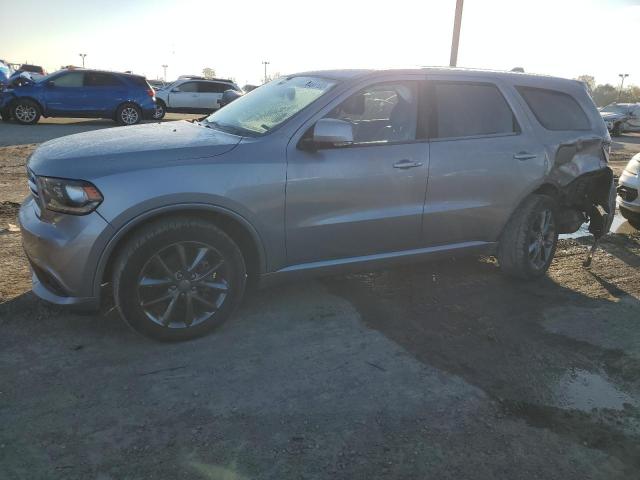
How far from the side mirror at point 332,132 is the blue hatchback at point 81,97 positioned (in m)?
14.6

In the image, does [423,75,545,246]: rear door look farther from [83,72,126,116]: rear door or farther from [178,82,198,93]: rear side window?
[178,82,198,93]: rear side window

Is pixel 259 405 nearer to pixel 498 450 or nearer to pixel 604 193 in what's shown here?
pixel 498 450

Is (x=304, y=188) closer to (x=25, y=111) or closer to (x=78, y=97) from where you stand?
(x=78, y=97)

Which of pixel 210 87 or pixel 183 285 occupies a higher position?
pixel 210 87

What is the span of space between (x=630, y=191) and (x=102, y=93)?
14.6 metres

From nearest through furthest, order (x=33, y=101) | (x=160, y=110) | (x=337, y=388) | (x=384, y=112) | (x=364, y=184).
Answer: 1. (x=337, y=388)
2. (x=364, y=184)
3. (x=384, y=112)
4. (x=33, y=101)
5. (x=160, y=110)

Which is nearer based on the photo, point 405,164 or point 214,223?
point 214,223

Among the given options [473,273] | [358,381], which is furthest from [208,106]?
[358,381]

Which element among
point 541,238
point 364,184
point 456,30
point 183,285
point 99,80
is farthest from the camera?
point 99,80

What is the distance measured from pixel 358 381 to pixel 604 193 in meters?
3.43

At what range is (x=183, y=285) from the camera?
3.38 metres

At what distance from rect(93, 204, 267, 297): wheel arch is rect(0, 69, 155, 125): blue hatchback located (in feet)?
47.5

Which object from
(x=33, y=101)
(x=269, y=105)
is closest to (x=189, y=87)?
(x=33, y=101)

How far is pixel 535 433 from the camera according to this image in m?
2.75
